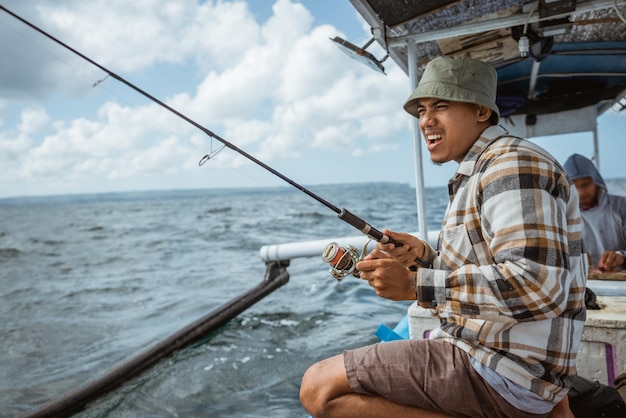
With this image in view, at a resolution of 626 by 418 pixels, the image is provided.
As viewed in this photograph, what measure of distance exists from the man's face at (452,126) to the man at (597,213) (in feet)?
10.0

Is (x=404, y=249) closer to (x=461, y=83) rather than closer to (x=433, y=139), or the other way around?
(x=433, y=139)

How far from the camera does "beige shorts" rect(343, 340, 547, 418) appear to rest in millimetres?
1886

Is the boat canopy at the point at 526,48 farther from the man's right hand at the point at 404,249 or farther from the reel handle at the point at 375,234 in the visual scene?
the man's right hand at the point at 404,249

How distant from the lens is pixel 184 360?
6.37m

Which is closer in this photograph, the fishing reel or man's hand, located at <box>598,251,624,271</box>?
the fishing reel

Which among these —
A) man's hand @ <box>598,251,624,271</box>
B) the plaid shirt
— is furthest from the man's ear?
man's hand @ <box>598,251,624,271</box>

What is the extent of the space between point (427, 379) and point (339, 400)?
411 mm

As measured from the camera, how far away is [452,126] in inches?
80.5

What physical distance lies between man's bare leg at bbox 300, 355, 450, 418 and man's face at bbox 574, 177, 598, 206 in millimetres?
3464

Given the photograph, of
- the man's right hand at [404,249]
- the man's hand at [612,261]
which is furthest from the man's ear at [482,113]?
the man's hand at [612,261]

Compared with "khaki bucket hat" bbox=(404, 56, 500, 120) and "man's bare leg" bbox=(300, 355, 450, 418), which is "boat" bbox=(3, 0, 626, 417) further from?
"khaki bucket hat" bbox=(404, 56, 500, 120)

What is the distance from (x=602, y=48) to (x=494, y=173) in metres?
4.13

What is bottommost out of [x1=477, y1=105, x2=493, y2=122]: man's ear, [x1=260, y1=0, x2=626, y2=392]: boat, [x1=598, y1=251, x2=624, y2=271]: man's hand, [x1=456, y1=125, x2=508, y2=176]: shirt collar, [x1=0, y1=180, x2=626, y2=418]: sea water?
[x1=0, y1=180, x2=626, y2=418]: sea water

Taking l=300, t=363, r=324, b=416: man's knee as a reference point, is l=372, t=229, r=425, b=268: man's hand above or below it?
above
